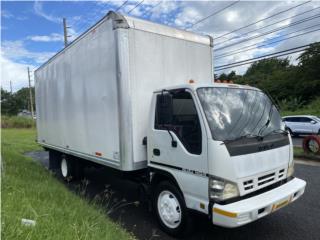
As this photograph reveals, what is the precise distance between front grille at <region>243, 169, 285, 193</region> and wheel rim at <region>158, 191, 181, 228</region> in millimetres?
1090

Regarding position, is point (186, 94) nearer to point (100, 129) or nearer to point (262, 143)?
point (262, 143)

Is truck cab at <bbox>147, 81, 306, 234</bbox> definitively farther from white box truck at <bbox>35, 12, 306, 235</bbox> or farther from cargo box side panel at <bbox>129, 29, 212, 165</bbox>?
cargo box side panel at <bbox>129, 29, 212, 165</bbox>

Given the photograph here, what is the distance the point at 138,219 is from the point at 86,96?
8.81ft

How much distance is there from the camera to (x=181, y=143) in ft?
13.7

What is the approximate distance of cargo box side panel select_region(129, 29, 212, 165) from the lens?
484 centimetres

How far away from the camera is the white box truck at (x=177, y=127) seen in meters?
3.71

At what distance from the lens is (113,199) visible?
6465mm

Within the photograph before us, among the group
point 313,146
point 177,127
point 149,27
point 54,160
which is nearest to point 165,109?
point 177,127

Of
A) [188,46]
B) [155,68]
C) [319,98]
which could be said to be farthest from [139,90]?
[319,98]

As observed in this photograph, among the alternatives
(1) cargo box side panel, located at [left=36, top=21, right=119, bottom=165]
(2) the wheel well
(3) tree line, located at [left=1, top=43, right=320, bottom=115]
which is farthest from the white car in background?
(2) the wheel well

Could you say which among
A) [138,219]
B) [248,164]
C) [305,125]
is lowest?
[138,219]

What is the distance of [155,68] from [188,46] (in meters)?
0.96

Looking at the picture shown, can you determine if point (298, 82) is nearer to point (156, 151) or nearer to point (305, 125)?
point (305, 125)

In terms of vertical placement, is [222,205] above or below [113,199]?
above
